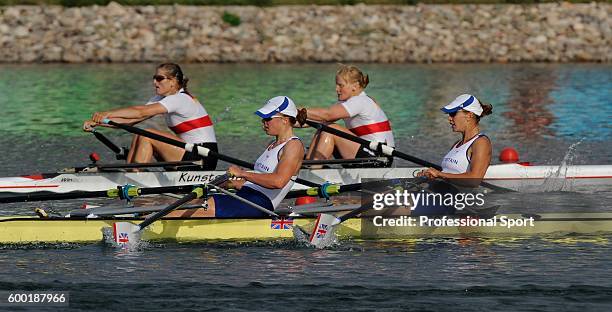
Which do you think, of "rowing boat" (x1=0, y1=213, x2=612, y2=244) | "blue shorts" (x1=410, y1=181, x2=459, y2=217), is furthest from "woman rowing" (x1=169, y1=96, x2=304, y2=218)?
"blue shorts" (x1=410, y1=181, x2=459, y2=217)

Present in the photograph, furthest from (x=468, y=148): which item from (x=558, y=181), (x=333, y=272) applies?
(x=558, y=181)

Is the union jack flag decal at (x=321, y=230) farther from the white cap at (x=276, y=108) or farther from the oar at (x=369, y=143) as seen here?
the oar at (x=369, y=143)

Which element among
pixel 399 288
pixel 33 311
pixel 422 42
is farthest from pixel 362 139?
pixel 422 42

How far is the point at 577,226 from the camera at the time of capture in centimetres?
1692

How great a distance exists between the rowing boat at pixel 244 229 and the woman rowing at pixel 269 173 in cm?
13

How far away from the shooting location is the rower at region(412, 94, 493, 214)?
53.6 ft

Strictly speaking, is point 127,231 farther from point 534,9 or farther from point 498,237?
point 534,9

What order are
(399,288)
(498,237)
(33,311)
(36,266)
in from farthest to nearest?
(498,237)
(36,266)
(399,288)
(33,311)

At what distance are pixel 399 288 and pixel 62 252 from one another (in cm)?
415

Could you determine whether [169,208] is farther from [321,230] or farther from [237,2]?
[237,2]

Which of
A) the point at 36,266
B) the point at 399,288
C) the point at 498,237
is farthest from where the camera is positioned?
the point at 498,237

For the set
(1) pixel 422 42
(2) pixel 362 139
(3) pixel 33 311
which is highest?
(1) pixel 422 42

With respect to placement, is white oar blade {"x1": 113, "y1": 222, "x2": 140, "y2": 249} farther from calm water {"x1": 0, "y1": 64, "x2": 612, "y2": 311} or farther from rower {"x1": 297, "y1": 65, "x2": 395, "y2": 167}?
rower {"x1": 297, "y1": 65, "x2": 395, "y2": 167}

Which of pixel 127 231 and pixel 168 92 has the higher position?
pixel 168 92
